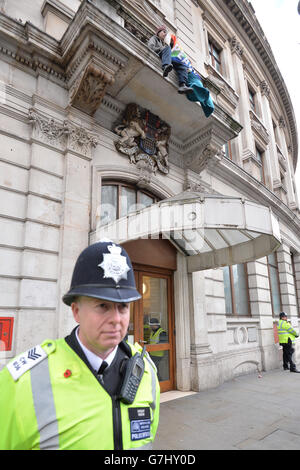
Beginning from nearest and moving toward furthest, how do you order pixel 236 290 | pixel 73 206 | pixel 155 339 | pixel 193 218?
1. pixel 193 218
2. pixel 73 206
3. pixel 155 339
4. pixel 236 290

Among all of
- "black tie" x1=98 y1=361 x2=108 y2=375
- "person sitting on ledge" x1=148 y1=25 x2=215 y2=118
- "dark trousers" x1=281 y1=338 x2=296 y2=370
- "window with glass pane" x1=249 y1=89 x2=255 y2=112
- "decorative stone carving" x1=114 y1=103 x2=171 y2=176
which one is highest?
"window with glass pane" x1=249 y1=89 x2=255 y2=112

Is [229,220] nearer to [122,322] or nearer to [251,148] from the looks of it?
[122,322]

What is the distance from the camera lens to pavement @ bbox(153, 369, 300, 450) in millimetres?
3965

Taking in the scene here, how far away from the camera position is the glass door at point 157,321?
6.29 m

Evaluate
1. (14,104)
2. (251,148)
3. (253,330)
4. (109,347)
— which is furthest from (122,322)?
(251,148)

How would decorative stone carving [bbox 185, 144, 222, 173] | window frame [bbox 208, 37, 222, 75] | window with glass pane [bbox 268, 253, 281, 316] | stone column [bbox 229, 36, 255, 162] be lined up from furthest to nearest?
stone column [bbox 229, 36, 255, 162], window frame [bbox 208, 37, 222, 75], window with glass pane [bbox 268, 253, 281, 316], decorative stone carving [bbox 185, 144, 222, 173]

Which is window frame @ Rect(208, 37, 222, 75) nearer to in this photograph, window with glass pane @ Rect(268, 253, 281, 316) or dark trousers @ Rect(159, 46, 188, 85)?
dark trousers @ Rect(159, 46, 188, 85)

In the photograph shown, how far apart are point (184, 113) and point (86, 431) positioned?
23.9ft

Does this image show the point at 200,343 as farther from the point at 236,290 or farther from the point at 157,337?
the point at 236,290

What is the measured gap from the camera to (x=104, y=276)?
1.31 metres

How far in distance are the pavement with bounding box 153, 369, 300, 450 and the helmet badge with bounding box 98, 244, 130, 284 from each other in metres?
3.59

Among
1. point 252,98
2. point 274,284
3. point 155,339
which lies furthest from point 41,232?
point 252,98

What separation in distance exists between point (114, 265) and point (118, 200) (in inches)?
209

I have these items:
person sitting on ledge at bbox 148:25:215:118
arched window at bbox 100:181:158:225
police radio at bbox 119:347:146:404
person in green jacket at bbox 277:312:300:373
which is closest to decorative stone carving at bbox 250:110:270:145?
person sitting on ledge at bbox 148:25:215:118
